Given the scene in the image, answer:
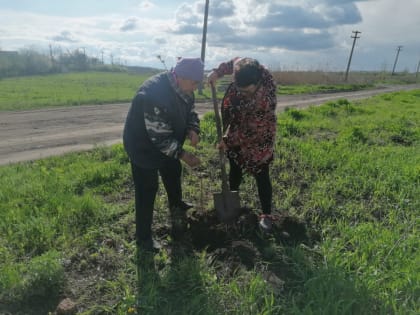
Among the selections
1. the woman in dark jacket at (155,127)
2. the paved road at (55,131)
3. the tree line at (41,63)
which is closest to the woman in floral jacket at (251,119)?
the woman in dark jacket at (155,127)

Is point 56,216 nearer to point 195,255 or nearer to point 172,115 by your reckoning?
point 195,255

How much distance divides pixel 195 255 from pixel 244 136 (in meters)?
1.20

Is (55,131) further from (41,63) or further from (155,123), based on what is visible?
(41,63)

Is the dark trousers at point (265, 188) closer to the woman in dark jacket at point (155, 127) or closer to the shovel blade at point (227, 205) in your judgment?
the shovel blade at point (227, 205)

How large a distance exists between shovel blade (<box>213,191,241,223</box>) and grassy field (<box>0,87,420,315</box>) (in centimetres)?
14

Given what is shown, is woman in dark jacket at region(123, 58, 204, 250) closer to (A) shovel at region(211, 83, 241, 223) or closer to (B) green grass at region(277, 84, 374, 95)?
(A) shovel at region(211, 83, 241, 223)

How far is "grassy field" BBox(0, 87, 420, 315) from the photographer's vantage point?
246 cm

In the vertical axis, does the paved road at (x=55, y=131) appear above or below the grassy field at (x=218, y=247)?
below

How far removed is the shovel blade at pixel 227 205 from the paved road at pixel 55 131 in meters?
4.30

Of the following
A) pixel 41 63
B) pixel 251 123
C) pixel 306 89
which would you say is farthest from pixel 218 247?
pixel 41 63

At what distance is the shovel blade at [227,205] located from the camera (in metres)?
3.54

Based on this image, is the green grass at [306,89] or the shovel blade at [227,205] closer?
the shovel blade at [227,205]

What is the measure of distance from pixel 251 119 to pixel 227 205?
959 millimetres

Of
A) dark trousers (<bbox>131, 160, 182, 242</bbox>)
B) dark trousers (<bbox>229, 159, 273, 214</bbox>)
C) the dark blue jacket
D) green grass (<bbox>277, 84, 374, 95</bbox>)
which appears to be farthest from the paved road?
green grass (<bbox>277, 84, 374, 95</bbox>)
